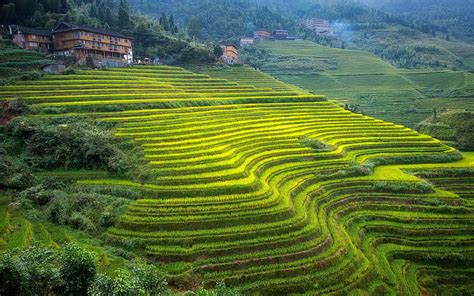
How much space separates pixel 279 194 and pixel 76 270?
16.1m

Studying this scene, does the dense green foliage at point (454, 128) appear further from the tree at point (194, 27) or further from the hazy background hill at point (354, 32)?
the tree at point (194, 27)

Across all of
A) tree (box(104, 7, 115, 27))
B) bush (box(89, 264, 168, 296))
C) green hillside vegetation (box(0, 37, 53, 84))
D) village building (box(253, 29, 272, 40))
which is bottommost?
bush (box(89, 264, 168, 296))

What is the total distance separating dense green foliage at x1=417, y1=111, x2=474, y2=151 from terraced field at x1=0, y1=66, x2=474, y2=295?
470 inches

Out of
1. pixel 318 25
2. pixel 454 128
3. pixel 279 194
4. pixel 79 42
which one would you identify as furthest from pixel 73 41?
pixel 318 25

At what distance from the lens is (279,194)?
91.0 feet

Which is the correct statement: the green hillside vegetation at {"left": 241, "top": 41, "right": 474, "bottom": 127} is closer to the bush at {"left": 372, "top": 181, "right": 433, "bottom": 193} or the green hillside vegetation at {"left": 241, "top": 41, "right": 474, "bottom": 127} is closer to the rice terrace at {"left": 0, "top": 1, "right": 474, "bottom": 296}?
the rice terrace at {"left": 0, "top": 1, "right": 474, "bottom": 296}

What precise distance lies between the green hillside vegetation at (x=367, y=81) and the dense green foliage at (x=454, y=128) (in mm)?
8056

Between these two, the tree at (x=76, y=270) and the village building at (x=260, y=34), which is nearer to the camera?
the tree at (x=76, y=270)

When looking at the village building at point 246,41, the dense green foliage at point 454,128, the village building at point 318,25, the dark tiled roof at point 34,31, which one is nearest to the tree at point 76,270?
the dark tiled roof at point 34,31

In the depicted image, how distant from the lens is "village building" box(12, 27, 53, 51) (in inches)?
2114

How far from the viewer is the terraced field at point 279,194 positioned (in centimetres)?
2200

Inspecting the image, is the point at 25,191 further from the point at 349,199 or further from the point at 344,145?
the point at 344,145

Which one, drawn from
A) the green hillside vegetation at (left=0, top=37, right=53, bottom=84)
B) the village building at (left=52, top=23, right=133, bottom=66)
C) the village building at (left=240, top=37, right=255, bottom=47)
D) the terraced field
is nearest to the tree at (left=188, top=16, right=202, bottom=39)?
the village building at (left=240, top=37, right=255, bottom=47)

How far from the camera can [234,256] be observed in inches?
858
